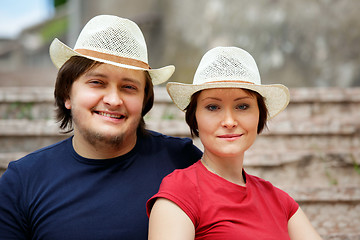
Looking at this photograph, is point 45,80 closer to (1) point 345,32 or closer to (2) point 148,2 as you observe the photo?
(2) point 148,2

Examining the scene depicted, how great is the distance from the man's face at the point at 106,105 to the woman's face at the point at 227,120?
35 cm

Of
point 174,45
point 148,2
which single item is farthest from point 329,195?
point 148,2

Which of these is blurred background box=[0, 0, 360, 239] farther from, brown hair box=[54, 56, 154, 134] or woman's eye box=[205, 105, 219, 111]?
woman's eye box=[205, 105, 219, 111]

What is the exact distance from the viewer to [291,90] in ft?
10.7

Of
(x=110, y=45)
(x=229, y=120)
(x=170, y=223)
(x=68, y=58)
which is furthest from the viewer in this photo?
(x=68, y=58)

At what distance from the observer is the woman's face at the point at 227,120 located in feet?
5.17

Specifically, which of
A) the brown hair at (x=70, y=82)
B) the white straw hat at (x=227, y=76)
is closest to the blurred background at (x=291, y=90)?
the brown hair at (x=70, y=82)

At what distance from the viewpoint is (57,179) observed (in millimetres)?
1782

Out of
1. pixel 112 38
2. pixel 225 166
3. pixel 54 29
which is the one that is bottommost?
pixel 54 29

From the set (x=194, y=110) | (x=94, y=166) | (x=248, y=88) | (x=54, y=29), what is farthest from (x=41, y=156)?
(x=54, y=29)

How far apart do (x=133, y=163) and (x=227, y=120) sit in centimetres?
56

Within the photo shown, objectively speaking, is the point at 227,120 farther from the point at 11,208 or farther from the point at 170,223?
the point at 11,208

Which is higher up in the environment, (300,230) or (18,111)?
(300,230)

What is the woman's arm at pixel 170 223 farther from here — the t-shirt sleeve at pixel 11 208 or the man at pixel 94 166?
the t-shirt sleeve at pixel 11 208
